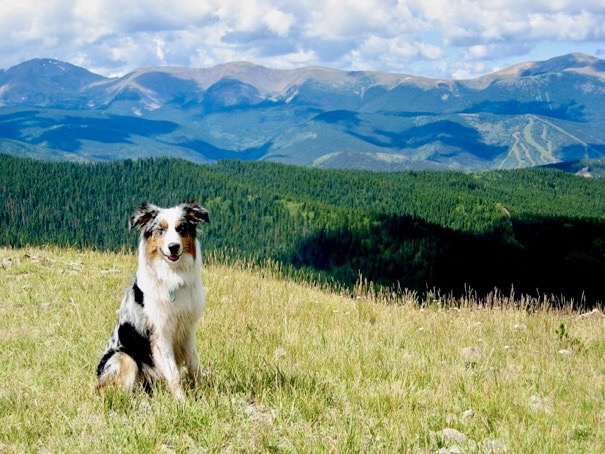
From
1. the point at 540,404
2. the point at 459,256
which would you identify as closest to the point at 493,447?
the point at 540,404

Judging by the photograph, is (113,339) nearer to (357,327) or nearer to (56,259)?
(357,327)

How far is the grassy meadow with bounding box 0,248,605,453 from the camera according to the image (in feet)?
17.5

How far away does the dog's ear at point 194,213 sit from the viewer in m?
6.08

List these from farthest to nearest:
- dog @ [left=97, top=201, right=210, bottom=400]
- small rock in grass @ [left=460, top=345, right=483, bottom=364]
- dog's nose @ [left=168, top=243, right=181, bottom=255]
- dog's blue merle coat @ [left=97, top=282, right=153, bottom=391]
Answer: small rock in grass @ [left=460, top=345, right=483, bottom=364], dog's blue merle coat @ [left=97, top=282, right=153, bottom=391], dog @ [left=97, top=201, right=210, bottom=400], dog's nose @ [left=168, top=243, right=181, bottom=255]

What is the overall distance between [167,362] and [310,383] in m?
1.57

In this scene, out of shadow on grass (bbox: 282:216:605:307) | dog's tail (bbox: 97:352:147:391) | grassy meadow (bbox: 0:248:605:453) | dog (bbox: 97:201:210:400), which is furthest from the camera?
shadow on grass (bbox: 282:216:605:307)

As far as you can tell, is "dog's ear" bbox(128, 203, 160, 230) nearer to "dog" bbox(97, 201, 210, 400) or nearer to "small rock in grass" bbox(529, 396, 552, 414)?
"dog" bbox(97, 201, 210, 400)

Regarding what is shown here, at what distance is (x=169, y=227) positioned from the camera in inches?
231

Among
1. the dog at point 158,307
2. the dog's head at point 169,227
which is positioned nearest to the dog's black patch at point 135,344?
the dog at point 158,307

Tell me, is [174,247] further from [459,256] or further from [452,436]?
[459,256]

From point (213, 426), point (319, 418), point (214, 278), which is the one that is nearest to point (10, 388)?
point (213, 426)

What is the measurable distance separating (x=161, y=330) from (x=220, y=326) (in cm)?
331

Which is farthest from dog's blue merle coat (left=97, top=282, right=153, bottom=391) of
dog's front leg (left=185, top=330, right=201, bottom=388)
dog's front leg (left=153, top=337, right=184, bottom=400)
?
dog's front leg (left=185, top=330, right=201, bottom=388)

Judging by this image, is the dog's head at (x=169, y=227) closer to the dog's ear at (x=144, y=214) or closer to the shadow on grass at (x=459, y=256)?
the dog's ear at (x=144, y=214)
